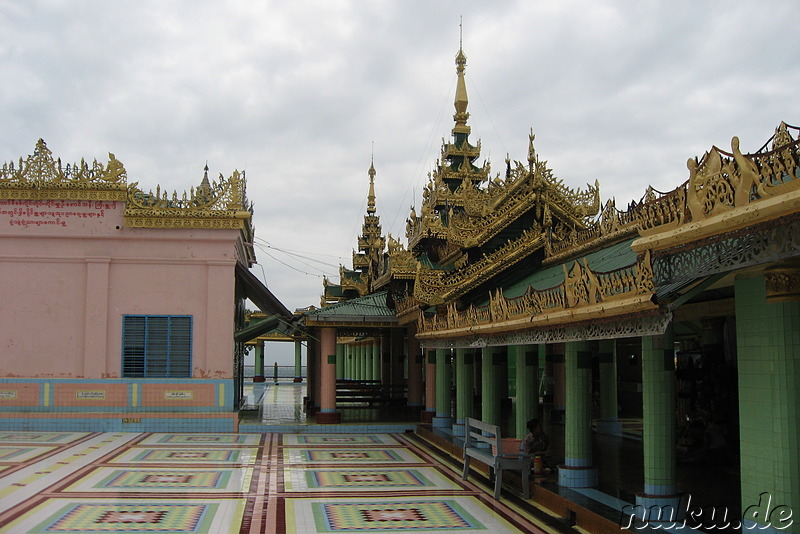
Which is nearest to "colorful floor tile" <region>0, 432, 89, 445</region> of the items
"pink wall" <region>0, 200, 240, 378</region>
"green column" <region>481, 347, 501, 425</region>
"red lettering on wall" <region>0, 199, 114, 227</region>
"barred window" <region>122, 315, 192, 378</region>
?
"pink wall" <region>0, 200, 240, 378</region>

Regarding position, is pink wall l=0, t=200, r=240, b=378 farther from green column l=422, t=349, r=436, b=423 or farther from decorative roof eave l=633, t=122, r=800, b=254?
decorative roof eave l=633, t=122, r=800, b=254

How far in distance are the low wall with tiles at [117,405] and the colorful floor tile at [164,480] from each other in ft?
18.6

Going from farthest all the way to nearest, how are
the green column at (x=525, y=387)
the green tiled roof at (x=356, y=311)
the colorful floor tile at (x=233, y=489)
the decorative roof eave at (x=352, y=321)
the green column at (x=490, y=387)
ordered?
the green tiled roof at (x=356, y=311), the decorative roof eave at (x=352, y=321), the green column at (x=490, y=387), the green column at (x=525, y=387), the colorful floor tile at (x=233, y=489)

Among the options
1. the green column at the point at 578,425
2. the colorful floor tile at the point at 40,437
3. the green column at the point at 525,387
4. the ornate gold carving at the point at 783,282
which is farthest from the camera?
the colorful floor tile at the point at 40,437

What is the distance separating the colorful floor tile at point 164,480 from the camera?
465 inches

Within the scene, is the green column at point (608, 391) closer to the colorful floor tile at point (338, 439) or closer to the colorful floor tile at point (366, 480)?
the colorful floor tile at point (366, 480)

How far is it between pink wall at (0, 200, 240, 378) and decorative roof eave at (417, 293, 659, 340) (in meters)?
8.96

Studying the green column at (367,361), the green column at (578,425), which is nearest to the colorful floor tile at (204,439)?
the green column at (578,425)

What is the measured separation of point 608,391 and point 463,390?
10.5 feet

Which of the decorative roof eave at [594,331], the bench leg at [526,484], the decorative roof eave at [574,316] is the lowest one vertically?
the bench leg at [526,484]

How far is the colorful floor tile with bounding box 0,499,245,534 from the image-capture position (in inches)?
366

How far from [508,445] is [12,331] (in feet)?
46.5

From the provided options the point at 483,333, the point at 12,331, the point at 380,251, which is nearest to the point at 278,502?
the point at 483,333

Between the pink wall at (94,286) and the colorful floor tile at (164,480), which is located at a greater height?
the pink wall at (94,286)
